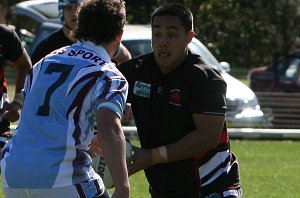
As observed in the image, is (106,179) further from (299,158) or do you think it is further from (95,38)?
(299,158)

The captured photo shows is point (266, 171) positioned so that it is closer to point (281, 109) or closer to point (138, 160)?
point (281, 109)

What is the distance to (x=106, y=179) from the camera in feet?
18.1

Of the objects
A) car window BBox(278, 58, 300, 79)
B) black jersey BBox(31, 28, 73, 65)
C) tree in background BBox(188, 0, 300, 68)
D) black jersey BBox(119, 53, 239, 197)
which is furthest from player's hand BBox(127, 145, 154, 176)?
tree in background BBox(188, 0, 300, 68)

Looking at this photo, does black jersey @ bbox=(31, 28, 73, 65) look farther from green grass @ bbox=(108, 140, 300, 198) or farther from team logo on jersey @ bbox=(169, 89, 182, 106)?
team logo on jersey @ bbox=(169, 89, 182, 106)

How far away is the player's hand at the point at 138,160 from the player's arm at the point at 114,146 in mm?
842

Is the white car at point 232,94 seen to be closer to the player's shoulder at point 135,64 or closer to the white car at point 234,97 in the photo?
the white car at point 234,97

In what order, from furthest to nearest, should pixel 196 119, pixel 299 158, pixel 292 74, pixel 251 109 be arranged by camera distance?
pixel 292 74 → pixel 251 109 → pixel 299 158 → pixel 196 119

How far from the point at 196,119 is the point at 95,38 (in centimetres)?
97

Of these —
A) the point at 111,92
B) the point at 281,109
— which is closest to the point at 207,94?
the point at 111,92

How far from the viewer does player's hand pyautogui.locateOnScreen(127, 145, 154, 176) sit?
17.2ft

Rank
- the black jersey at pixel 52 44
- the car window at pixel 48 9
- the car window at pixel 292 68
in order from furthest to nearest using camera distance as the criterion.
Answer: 1. the car window at pixel 48 9
2. the car window at pixel 292 68
3. the black jersey at pixel 52 44

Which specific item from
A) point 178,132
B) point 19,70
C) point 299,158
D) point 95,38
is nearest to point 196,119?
point 178,132

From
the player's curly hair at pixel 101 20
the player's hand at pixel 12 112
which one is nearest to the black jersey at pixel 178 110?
the player's curly hair at pixel 101 20

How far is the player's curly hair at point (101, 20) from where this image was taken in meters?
4.63
